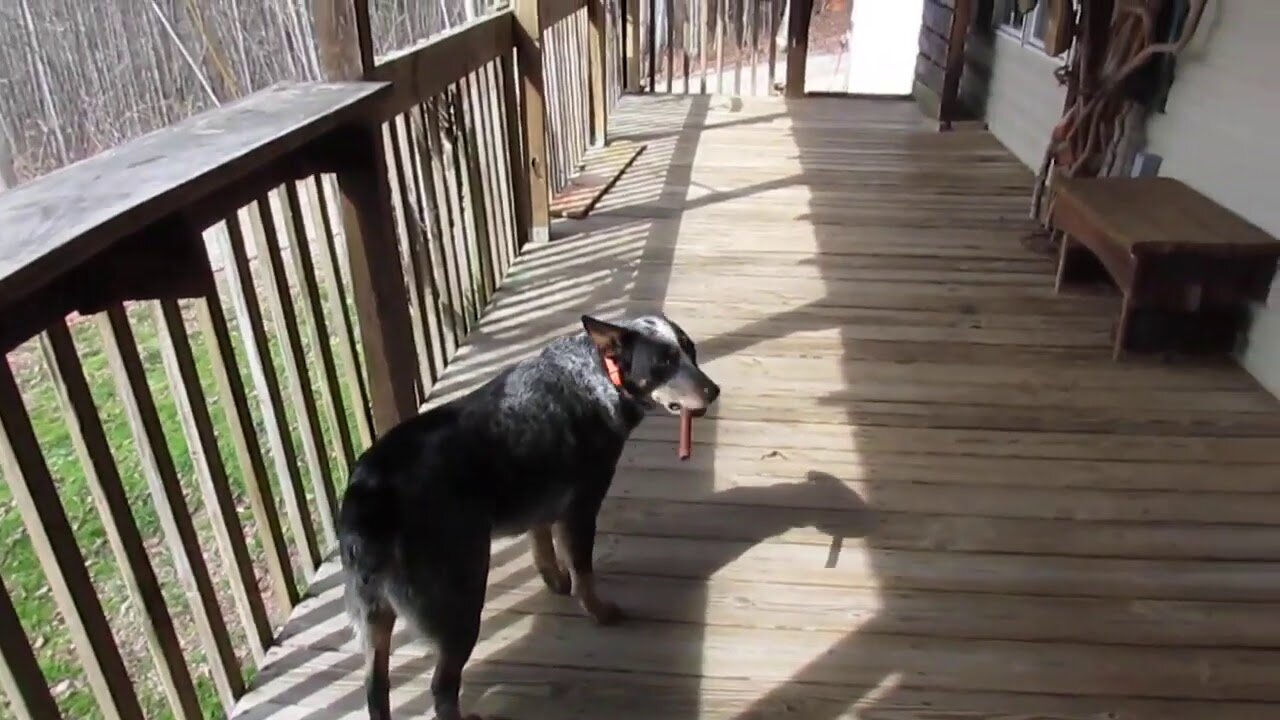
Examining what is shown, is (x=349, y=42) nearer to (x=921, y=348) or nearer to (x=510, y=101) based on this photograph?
(x=510, y=101)

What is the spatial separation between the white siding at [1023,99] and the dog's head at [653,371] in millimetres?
→ 3704

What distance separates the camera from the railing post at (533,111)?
11.9 ft

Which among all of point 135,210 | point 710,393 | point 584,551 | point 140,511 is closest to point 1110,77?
point 710,393

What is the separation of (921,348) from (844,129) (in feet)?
11.2

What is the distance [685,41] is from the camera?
7488 millimetres

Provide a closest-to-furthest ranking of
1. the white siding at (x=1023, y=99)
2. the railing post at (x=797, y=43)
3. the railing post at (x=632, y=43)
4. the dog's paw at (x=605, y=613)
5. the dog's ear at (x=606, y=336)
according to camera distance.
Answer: the dog's ear at (x=606, y=336) → the dog's paw at (x=605, y=613) → the white siding at (x=1023, y=99) → the railing post at (x=797, y=43) → the railing post at (x=632, y=43)

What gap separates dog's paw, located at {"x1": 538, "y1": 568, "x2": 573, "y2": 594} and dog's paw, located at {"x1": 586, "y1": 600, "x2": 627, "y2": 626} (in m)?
0.11

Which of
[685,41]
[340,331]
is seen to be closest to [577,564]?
[340,331]

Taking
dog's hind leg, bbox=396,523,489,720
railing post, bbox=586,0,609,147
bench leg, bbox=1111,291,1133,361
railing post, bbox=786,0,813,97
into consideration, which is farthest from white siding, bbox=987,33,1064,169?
dog's hind leg, bbox=396,523,489,720

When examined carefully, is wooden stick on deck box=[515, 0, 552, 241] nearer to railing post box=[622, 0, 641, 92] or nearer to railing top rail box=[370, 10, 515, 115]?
railing top rail box=[370, 10, 515, 115]

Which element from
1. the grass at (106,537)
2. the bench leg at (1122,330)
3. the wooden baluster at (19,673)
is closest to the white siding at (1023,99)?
the bench leg at (1122,330)

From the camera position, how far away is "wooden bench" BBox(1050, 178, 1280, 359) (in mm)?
2674

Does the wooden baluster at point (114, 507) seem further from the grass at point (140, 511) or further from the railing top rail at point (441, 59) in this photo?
the railing top rail at point (441, 59)

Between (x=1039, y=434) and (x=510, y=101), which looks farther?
(x=510, y=101)
